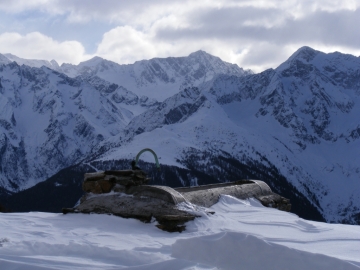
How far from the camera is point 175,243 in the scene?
7.43m

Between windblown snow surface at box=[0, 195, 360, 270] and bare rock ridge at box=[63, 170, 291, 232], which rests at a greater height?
bare rock ridge at box=[63, 170, 291, 232]

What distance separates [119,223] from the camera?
987 cm

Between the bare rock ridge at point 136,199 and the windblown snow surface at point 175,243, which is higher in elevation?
the bare rock ridge at point 136,199

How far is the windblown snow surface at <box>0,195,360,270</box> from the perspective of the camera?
22.0 feet

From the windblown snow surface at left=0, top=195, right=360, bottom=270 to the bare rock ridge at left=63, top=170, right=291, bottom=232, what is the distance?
215mm

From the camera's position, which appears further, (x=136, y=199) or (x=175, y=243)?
(x=136, y=199)

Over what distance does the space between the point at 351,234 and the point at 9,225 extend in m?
6.09

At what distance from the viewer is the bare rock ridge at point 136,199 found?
9922 mm

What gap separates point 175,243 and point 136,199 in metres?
3.33

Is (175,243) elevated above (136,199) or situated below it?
below

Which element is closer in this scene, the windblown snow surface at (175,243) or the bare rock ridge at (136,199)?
the windblown snow surface at (175,243)

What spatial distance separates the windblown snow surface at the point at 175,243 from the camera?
6.70 metres

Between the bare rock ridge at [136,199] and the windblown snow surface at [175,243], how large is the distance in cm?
22

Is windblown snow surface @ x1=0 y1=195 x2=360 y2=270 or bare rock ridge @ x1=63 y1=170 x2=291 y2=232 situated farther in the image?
bare rock ridge @ x1=63 y1=170 x2=291 y2=232
